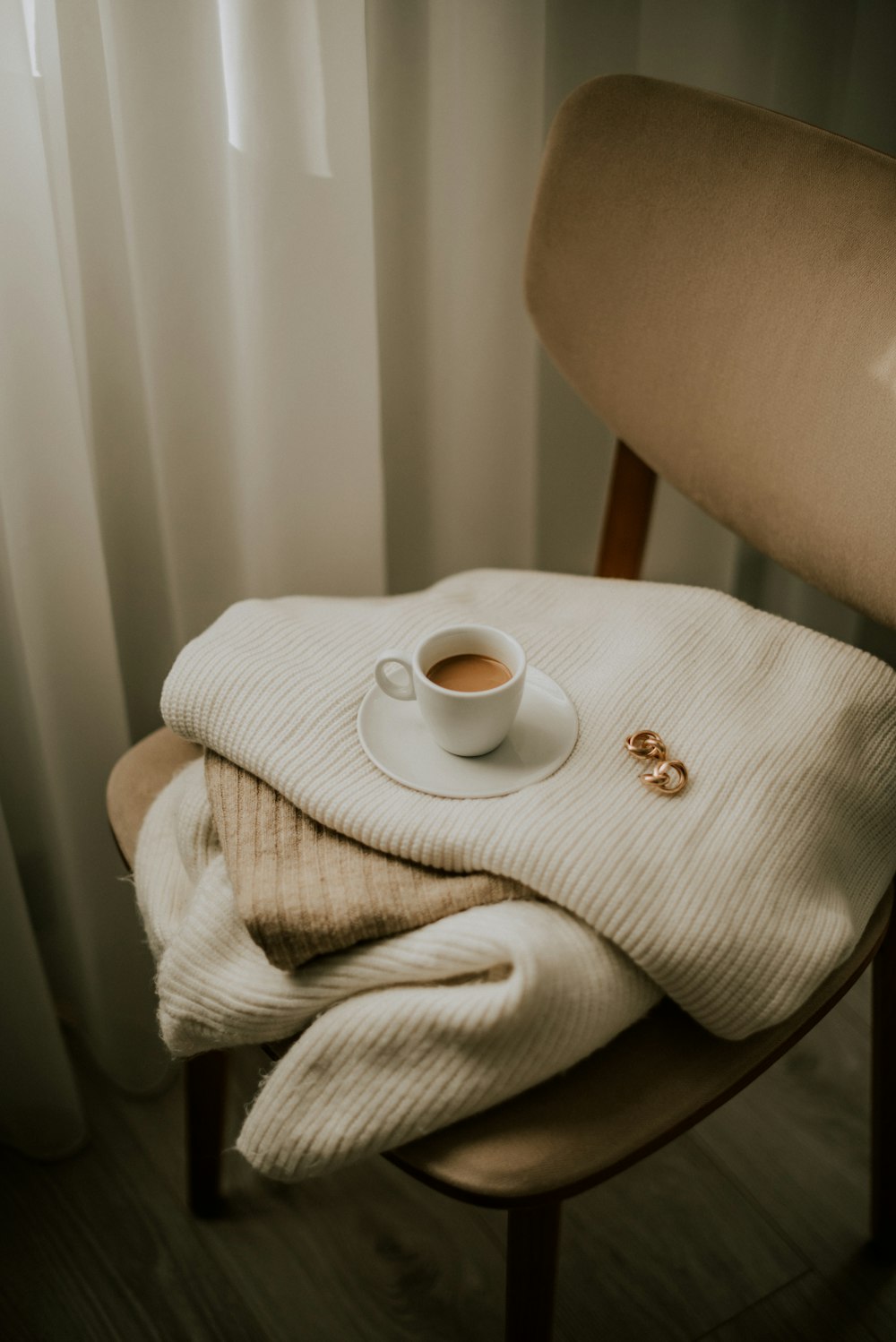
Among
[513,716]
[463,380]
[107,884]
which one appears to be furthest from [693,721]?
[107,884]

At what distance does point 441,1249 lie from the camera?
37.7 inches

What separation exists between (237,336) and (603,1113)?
2.07 ft

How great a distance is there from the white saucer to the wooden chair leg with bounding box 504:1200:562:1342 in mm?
228

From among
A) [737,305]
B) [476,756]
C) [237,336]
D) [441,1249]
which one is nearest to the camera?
[476,756]

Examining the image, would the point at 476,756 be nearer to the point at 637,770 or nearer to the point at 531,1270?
the point at 637,770

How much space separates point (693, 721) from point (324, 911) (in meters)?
0.25

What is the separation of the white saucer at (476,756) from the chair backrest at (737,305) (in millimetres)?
235

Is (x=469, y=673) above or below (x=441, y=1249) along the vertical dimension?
above

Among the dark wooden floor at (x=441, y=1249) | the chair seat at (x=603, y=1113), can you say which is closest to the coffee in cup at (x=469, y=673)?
the chair seat at (x=603, y=1113)

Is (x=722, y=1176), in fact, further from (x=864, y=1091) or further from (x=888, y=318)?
(x=888, y=318)

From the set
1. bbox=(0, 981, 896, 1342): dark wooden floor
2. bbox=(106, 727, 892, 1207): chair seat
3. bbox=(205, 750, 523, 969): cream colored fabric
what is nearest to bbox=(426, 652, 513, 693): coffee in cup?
bbox=(205, 750, 523, 969): cream colored fabric

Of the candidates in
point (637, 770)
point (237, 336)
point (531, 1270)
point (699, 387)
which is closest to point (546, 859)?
point (637, 770)

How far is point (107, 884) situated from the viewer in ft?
3.27

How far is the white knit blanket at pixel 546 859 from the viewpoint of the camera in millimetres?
528
